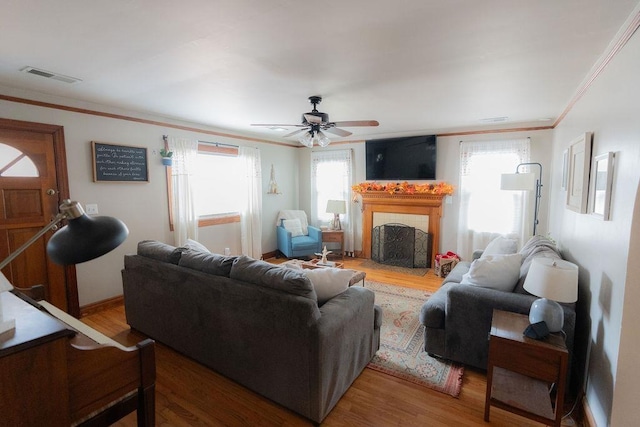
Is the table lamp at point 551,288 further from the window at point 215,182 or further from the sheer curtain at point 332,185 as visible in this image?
the window at point 215,182

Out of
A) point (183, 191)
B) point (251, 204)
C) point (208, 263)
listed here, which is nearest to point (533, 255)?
point (208, 263)

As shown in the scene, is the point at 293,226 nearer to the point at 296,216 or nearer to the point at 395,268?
the point at 296,216

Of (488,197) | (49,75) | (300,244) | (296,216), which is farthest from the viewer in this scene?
(296,216)

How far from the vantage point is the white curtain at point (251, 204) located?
5375 mm

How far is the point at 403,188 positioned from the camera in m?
5.35

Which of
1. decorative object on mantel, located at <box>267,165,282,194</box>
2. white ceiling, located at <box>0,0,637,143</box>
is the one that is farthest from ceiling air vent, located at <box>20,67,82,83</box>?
decorative object on mantel, located at <box>267,165,282,194</box>

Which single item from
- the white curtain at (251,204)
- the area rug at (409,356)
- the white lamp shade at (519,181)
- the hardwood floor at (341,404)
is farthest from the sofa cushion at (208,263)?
the white lamp shade at (519,181)

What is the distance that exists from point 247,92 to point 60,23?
1512 mm

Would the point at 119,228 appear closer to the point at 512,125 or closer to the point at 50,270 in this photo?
the point at 50,270

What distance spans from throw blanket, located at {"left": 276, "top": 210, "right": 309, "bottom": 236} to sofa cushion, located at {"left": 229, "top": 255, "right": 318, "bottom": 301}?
3.80m

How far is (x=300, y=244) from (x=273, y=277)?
3.52 m

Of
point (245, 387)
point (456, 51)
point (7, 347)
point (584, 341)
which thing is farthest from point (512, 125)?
Answer: point (7, 347)

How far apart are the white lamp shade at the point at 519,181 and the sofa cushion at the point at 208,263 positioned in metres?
3.57

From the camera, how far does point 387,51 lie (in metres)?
2.12
